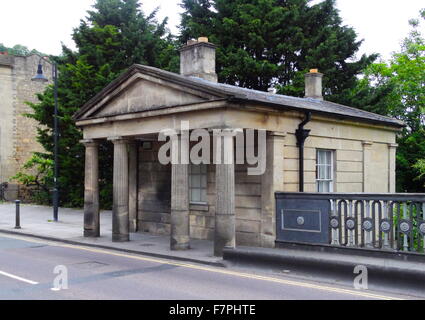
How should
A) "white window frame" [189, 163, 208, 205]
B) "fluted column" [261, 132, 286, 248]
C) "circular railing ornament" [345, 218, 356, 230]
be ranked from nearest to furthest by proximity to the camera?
"circular railing ornament" [345, 218, 356, 230] → "fluted column" [261, 132, 286, 248] → "white window frame" [189, 163, 208, 205]

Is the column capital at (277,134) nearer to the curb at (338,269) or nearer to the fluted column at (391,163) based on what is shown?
the curb at (338,269)

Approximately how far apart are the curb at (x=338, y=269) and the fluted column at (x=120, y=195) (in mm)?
4861

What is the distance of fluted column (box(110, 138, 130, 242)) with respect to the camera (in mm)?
15047

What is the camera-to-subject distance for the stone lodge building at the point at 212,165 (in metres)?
12.3

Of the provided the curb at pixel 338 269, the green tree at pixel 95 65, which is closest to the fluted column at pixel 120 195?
the curb at pixel 338 269

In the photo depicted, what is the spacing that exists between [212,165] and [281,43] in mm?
16020

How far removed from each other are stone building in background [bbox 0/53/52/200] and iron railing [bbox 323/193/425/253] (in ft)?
104

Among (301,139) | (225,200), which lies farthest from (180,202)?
(301,139)

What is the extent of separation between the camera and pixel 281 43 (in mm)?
28891

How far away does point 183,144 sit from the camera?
42.7 feet

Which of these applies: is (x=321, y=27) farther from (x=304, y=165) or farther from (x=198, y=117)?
(x=198, y=117)

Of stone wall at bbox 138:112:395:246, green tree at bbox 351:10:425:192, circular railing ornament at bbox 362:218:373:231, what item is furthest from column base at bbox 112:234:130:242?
green tree at bbox 351:10:425:192

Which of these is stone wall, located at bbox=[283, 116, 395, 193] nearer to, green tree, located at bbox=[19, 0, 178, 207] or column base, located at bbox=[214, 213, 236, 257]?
column base, located at bbox=[214, 213, 236, 257]
